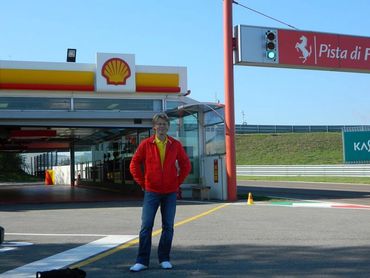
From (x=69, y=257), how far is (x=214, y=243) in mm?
2307

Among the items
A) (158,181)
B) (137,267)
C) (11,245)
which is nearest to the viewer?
(137,267)

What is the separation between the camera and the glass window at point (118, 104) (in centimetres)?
2131

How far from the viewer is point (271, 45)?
20250mm

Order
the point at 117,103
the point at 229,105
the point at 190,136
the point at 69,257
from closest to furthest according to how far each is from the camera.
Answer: the point at 69,257 → the point at 229,105 → the point at 190,136 → the point at 117,103

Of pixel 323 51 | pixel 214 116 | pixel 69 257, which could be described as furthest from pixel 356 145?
pixel 69 257

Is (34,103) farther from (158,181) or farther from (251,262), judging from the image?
(251,262)

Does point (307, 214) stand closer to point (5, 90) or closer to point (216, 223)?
point (216, 223)

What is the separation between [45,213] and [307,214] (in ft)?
22.8

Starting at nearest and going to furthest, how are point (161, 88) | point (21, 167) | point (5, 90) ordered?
point (5, 90)
point (161, 88)
point (21, 167)

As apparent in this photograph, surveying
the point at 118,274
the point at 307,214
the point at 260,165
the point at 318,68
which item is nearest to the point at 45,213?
the point at 307,214

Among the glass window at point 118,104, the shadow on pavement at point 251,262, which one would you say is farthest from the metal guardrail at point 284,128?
the shadow on pavement at point 251,262

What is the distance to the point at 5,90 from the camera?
20188 mm

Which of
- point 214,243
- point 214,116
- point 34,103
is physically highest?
point 34,103

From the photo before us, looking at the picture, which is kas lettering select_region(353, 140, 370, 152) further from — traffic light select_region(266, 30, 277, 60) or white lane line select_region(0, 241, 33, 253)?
white lane line select_region(0, 241, 33, 253)
